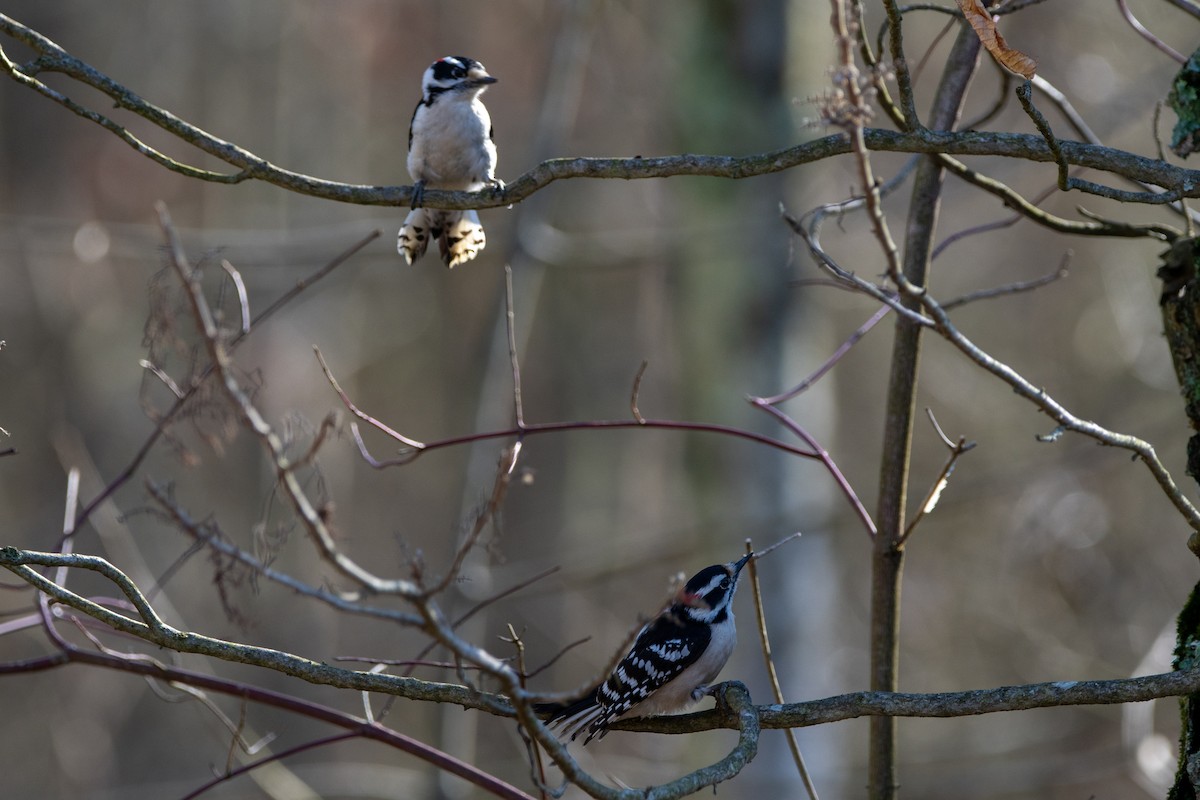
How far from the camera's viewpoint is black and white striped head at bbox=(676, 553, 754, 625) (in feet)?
12.7

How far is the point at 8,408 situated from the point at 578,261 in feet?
27.2

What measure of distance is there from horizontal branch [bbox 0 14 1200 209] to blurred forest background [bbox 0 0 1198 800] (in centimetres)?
447

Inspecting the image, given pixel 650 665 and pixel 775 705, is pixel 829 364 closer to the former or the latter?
pixel 775 705

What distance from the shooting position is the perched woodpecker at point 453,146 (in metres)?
4.43

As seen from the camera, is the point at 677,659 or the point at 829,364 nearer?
the point at 829,364

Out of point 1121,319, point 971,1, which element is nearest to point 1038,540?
point 1121,319

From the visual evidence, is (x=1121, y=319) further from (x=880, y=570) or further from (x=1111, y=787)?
(x=880, y=570)

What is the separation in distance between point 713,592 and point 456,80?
8.57ft

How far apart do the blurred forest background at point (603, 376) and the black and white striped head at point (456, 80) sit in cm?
265

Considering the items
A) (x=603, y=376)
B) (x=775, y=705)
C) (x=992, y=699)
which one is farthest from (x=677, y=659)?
(x=603, y=376)

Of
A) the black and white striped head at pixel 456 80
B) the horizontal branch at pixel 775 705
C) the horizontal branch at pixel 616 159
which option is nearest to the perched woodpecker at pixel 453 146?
the black and white striped head at pixel 456 80

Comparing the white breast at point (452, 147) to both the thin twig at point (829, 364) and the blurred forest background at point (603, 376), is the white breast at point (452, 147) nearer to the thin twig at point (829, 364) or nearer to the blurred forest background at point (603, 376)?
the thin twig at point (829, 364)

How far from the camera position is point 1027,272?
45.7ft

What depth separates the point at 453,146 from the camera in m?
4.67
